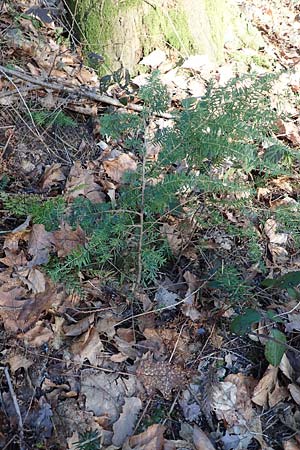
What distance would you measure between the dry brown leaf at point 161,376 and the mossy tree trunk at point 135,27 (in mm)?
2225

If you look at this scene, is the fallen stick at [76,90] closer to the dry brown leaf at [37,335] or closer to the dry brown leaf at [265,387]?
the dry brown leaf at [37,335]

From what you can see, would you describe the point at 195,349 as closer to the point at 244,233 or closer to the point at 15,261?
the point at 244,233

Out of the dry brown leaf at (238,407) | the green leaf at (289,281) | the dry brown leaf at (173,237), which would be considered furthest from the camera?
the dry brown leaf at (173,237)

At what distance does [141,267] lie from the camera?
204 centimetres

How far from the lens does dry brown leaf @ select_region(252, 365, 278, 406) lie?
199 cm

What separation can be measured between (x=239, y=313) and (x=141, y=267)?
558 mm

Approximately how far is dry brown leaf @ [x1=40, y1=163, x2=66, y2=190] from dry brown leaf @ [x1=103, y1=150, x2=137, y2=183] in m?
0.27

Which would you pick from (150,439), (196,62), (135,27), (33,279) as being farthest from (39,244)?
(196,62)

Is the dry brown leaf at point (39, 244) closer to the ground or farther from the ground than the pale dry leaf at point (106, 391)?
farther from the ground

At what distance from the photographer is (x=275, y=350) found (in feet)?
6.47

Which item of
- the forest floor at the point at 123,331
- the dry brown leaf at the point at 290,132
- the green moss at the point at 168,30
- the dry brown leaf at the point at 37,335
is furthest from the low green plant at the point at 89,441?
the green moss at the point at 168,30

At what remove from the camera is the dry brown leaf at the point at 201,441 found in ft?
5.94

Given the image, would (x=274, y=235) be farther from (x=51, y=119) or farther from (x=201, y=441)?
(x=51, y=119)

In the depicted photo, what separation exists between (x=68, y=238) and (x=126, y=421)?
827 millimetres
